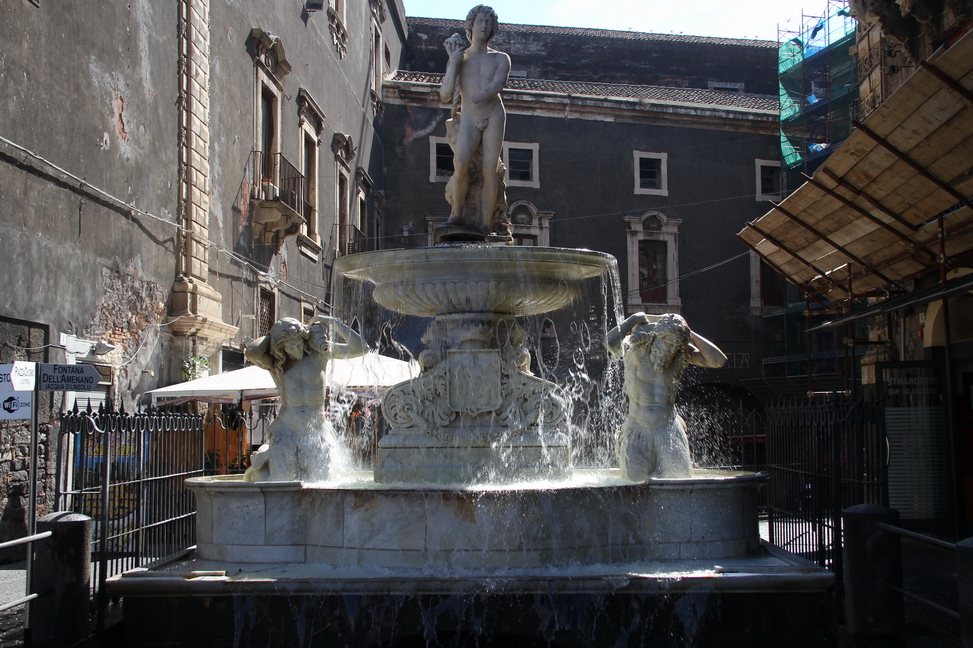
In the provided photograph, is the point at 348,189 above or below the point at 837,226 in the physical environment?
above

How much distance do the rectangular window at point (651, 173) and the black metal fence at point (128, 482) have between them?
24.1 meters

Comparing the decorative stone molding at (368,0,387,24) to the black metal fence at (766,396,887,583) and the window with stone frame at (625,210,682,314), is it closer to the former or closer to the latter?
the window with stone frame at (625,210,682,314)

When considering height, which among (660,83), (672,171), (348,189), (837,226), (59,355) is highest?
(660,83)

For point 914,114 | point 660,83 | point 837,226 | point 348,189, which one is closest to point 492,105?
point 914,114

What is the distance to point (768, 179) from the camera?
3047 centimetres

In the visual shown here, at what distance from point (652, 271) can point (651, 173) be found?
11.0ft

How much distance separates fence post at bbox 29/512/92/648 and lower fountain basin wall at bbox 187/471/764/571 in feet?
2.49

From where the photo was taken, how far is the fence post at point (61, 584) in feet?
17.3

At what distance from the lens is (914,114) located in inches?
313

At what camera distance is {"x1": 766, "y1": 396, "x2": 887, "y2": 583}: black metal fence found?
6004 mm

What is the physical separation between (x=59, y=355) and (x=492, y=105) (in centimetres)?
552

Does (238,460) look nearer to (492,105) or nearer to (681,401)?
(492,105)

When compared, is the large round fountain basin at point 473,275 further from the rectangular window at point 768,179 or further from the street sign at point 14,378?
the rectangular window at point 768,179

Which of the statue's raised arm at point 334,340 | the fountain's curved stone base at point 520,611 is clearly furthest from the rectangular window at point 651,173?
the fountain's curved stone base at point 520,611
